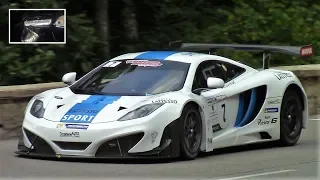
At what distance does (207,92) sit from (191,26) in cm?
753

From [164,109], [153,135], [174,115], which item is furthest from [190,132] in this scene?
[153,135]

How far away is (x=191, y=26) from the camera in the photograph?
17.6 meters

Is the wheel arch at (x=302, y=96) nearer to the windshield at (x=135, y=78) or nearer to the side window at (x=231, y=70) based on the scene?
the side window at (x=231, y=70)

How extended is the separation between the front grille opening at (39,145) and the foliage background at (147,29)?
170 inches

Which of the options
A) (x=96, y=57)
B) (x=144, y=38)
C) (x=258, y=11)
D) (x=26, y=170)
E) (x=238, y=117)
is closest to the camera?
(x=26, y=170)

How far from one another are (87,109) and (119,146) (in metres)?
0.60

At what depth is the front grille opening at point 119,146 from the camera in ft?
30.4

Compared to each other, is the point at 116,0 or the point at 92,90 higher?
the point at 116,0

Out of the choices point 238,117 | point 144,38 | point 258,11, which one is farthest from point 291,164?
point 258,11

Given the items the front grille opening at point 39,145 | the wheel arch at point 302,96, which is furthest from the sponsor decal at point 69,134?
the wheel arch at point 302,96

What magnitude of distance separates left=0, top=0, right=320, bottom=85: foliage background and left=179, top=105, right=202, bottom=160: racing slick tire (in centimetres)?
478

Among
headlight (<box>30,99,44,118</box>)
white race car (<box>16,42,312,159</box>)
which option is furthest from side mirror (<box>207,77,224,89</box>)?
headlight (<box>30,99,44,118</box>)

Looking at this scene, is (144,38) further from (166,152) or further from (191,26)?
(166,152)

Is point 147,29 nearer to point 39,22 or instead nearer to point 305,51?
point 39,22
